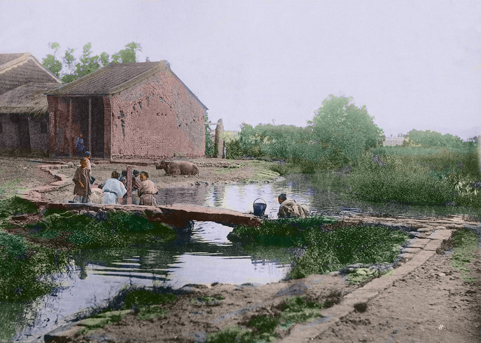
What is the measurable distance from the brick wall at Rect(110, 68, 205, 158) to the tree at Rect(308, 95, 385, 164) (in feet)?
19.8

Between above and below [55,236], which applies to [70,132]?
above

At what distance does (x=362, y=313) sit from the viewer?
3.93m

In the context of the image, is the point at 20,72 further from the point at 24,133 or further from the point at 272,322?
the point at 272,322

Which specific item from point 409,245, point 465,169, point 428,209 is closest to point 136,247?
point 409,245

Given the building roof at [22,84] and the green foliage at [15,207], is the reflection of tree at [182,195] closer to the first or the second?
the green foliage at [15,207]

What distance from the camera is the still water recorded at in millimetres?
4641

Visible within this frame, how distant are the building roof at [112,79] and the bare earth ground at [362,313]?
14069 millimetres

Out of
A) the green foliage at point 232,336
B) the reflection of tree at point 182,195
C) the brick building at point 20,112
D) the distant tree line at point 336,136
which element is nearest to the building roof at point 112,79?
the brick building at point 20,112

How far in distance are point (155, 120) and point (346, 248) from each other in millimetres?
13608

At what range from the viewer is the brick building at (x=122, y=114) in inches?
691

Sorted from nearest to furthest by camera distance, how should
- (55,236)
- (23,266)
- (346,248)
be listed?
(23,266), (346,248), (55,236)

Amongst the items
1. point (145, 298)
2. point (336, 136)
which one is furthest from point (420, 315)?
point (336, 136)

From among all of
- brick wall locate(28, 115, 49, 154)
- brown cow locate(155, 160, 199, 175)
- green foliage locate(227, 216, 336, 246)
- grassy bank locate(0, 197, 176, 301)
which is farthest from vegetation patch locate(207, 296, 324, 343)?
brick wall locate(28, 115, 49, 154)

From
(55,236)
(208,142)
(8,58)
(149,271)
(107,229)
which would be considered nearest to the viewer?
(149,271)
